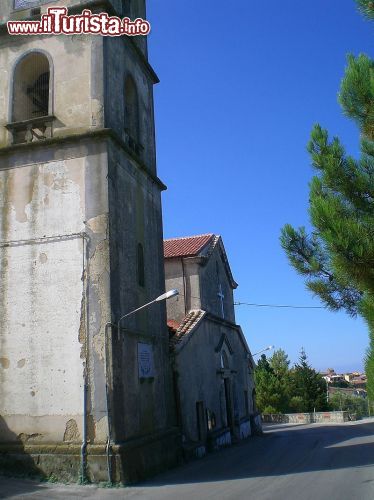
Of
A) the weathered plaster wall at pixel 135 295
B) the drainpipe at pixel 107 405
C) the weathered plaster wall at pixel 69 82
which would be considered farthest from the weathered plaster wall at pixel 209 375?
the weathered plaster wall at pixel 69 82

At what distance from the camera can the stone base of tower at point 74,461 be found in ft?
38.5

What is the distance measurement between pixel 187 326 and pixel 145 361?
20.2ft

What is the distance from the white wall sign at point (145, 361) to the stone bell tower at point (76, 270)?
1.2 inches

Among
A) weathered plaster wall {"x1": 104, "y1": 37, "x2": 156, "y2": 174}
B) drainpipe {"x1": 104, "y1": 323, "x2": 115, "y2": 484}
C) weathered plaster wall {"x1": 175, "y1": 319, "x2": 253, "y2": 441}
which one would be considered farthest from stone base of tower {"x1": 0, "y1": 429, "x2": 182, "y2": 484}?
weathered plaster wall {"x1": 104, "y1": 37, "x2": 156, "y2": 174}

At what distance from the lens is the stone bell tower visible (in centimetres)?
1238

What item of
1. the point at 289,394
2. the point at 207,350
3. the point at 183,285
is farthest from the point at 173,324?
the point at 289,394

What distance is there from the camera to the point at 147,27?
18.5 m

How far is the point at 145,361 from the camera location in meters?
14.7

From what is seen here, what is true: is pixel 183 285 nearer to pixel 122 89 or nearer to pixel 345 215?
pixel 122 89

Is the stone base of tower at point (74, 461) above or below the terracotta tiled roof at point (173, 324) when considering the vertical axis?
below

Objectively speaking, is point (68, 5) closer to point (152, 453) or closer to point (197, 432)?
point (152, 453)

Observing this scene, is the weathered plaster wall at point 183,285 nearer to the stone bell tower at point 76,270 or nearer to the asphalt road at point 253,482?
the stone bell tower at point 76,270

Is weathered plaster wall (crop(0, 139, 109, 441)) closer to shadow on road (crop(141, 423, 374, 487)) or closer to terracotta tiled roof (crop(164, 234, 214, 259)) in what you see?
shadow on road (crop(141, 423, 374, 487))

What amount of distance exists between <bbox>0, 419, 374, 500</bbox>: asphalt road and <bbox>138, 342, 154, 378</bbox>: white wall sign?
271cm
